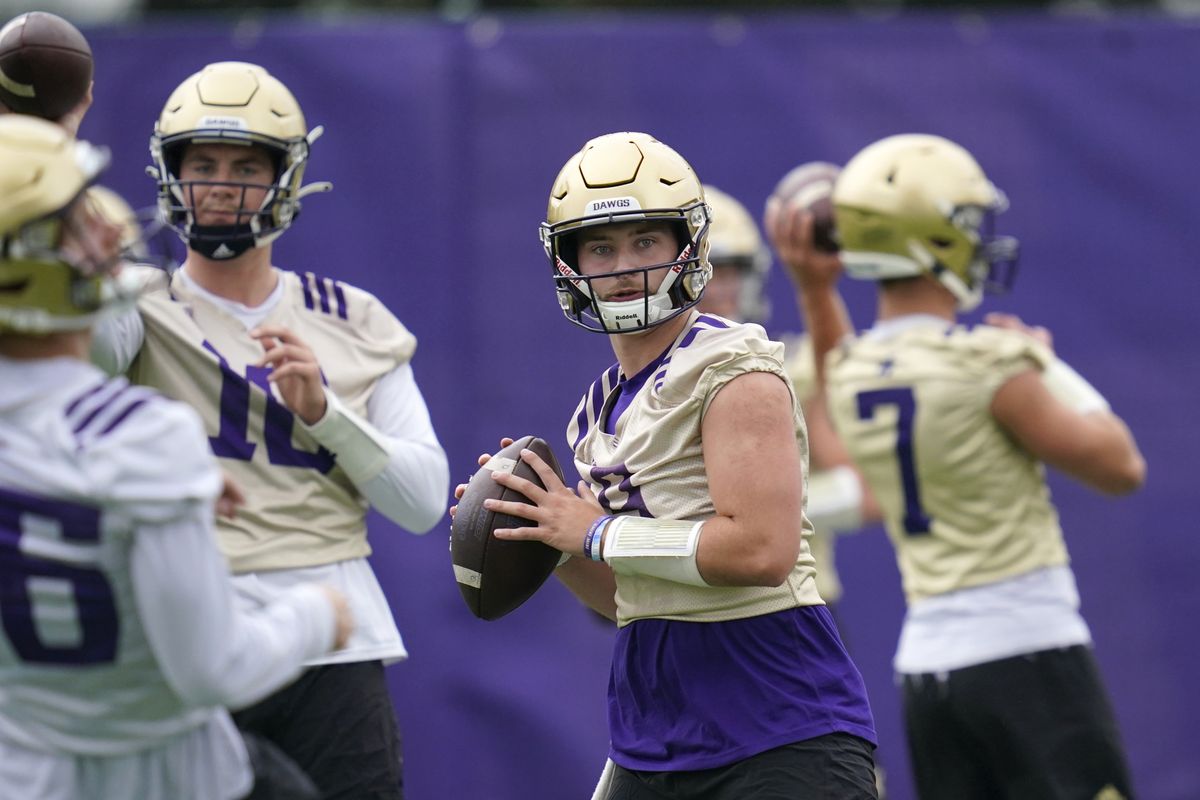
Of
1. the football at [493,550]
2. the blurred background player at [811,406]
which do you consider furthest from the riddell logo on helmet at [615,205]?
the blurred background player at [811,406]

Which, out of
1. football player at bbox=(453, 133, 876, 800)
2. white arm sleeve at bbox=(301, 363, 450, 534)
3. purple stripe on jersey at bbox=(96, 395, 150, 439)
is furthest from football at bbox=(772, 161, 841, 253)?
purple stripe on jersey at bbox=(96, 395, 150, 439)

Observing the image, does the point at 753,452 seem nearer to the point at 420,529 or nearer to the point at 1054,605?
the point at 420,529

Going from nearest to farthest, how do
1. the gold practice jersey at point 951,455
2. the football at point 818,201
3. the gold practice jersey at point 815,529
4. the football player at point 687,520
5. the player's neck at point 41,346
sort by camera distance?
the player's neck at point 41,346
the football player at point 687,520
the gold practice jersey at point 951,455
the football at point 818,201
the gold practice jersey at point 815,529

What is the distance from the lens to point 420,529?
3750 mm

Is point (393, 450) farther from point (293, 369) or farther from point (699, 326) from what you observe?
point (699, 326)

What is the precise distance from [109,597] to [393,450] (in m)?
1.20

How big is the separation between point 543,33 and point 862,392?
7.99ft

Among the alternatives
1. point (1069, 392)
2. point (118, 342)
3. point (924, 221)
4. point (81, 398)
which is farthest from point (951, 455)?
point (81, 398)

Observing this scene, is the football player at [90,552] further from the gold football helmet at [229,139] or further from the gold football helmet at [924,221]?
the gold football helmet at [924,221]

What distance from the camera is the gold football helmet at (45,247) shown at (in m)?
2.37

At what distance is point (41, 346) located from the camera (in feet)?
8.07

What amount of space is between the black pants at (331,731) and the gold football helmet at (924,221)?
199 centimetres

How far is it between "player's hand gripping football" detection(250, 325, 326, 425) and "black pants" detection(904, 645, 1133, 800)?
192 cm

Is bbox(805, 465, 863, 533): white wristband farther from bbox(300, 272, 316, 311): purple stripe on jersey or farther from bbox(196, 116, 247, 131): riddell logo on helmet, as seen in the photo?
bbox(196, 116, 247, 131): riddell logo on helmet
